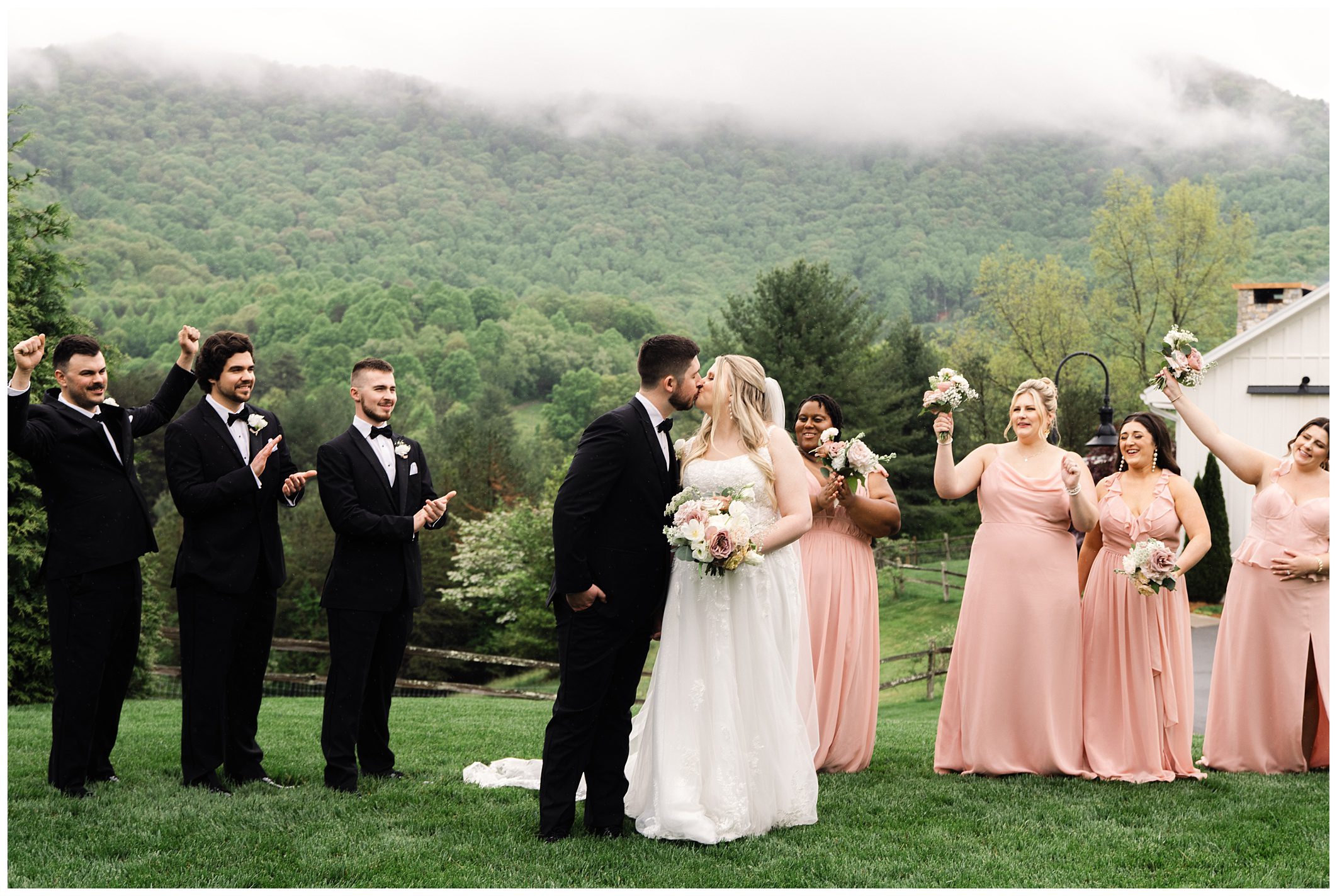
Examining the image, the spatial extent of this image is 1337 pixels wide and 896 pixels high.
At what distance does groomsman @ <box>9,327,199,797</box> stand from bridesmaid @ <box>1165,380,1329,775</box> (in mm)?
6623

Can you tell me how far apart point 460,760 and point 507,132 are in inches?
6900

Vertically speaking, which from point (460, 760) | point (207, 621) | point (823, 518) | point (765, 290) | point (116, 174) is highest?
point (116, 174)

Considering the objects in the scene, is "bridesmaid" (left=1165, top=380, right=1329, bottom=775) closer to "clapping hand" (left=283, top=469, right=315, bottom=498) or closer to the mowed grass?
the mowed grass

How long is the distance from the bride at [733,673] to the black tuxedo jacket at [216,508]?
227 centimetres

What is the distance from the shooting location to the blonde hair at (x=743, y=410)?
5750 mm

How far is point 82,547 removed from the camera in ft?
19.9

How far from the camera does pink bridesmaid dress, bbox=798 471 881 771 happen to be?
287 inches

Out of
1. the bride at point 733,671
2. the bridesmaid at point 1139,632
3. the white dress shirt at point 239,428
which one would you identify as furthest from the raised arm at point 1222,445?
the white dress shirt at point 239,428

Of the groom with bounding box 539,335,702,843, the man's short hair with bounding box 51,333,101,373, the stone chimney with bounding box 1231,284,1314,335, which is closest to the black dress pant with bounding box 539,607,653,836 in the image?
the groom with bounding box 539,335,702,843

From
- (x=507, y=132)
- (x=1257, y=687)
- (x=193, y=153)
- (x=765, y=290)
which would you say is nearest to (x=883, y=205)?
(x=507, y=132)

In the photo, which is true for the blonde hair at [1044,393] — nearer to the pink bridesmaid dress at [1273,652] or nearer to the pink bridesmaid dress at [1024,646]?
the pink bridesmaid dress at [1024,646]

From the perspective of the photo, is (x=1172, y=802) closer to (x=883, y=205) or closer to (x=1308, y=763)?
(x=1308, y=763)

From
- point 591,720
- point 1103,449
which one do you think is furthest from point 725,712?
point 1103,449

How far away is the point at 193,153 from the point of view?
442ft
